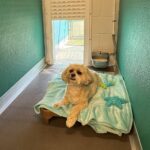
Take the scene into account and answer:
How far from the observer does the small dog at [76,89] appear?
6.55ft

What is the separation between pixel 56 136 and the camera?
193 centimetres

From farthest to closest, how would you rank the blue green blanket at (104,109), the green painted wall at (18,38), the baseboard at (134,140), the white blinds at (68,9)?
1. the white blinds at (68,9)
2. the green painted wall at (18,38)
3. the blue green blanket at (104,109)
4. the baseboard at (134,140)

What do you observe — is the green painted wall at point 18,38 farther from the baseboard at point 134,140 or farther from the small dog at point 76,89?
the baseboard at point 134,140

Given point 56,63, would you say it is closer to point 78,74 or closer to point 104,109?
point 78,74

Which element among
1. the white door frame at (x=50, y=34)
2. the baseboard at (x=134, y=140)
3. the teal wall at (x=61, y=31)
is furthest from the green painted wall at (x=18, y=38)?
the baseboard at (x=134, y=140)

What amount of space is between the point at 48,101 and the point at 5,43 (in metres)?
0.88

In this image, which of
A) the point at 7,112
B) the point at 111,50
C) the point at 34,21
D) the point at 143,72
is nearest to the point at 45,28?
the point at 34,21

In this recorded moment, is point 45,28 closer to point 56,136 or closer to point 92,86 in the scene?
point 92,86

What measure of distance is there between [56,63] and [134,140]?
2.52 metres

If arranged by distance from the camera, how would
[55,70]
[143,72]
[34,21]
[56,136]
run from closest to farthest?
[143,72], [56,136], [34,21], [55,70]

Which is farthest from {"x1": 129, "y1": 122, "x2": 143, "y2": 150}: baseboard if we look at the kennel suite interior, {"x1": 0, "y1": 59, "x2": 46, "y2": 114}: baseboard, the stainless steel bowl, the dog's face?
the stainless steel bowl

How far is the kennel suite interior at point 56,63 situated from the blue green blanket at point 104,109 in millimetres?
61

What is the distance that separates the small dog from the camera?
2.00 metres

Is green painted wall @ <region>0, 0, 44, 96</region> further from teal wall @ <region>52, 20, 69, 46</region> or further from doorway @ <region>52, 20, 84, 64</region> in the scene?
teal wall @ <region>52, 20, 69, 46</region>
